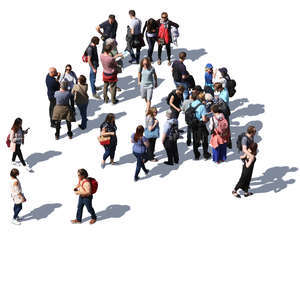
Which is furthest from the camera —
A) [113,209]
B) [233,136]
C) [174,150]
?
[233,136]

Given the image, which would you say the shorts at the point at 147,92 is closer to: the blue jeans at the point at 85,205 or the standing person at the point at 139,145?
the standing person at the point at 139,145

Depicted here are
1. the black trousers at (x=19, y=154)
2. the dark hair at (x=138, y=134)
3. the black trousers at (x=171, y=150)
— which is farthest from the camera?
the black trousers at (x=19, y=154)

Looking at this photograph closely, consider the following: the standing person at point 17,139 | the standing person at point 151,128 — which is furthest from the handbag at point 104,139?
the standing person at point 17,139

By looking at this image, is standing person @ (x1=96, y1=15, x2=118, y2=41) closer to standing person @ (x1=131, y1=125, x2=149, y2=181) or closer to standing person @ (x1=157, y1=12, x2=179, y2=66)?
standing person @ (x1=157, y1=12, x2=179, y2=66)

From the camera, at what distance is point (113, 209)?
20312 mm

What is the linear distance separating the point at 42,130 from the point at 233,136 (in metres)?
6.08

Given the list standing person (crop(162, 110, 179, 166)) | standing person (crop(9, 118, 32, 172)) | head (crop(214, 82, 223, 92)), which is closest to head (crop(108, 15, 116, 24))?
head (crop(214, 82, 223, 92))

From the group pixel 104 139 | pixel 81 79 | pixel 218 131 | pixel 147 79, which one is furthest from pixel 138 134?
pixel 147 79

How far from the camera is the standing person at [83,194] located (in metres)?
18.9

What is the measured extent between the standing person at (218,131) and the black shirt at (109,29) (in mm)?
6570

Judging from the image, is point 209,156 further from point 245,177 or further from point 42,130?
point 42,130

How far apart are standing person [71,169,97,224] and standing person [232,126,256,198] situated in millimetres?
4032

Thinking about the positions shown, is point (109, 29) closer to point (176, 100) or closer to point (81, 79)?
point (81, 79)

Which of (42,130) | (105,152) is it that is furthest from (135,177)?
(42,130)
